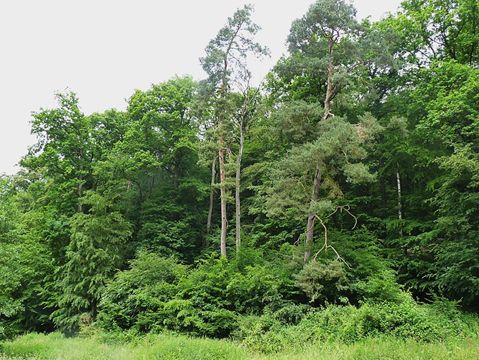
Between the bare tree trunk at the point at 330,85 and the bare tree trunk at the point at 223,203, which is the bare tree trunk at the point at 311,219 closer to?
the bare tree trunk at the point at 330,85

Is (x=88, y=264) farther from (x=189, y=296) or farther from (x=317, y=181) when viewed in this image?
(x=317, y=181)

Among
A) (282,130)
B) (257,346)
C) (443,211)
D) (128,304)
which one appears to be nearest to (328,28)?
(282,130)

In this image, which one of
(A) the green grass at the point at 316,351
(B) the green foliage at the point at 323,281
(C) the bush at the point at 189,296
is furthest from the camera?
(C) the bush at the point at 189,296

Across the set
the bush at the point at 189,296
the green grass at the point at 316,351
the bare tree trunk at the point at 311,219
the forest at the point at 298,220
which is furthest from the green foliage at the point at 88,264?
the bare tree trunk at the point at 311,219

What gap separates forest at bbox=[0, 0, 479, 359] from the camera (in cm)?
1192

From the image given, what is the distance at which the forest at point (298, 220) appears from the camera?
11922 mm

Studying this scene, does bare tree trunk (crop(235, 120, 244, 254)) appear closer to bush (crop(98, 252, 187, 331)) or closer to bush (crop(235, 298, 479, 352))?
bush (crop(98, 252, 187, 331))

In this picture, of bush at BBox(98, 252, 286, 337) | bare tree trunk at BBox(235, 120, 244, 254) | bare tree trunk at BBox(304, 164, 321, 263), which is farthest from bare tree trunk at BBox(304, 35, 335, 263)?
bare tree trunk at BBox(235, 120, 244, 254)

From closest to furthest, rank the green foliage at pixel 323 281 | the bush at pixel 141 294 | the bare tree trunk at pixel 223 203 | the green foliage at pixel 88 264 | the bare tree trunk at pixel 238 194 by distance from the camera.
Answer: the green foliage at pixel 323 281 → the bush at pixel 141 294 → the green foliage at pixel 88 264 → the bare tree trunk at pixel 238 194 → the bare tree trunk at pixel 223 203

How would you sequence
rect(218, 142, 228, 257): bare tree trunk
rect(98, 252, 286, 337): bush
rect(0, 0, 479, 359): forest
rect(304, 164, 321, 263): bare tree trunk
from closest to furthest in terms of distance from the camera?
rect(0, 0, 479, 359): forest
rect(98, 252, 286, 337): bush
rect(304, 164, 321, 263): bare tree trunk
rect(218, 142, 228, 257): bare tree trunk

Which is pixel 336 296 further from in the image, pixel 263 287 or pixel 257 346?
pixel 257 346

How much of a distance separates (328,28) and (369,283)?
34.8 ft

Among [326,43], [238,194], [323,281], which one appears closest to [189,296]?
[323,281]

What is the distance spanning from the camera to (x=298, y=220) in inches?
685
